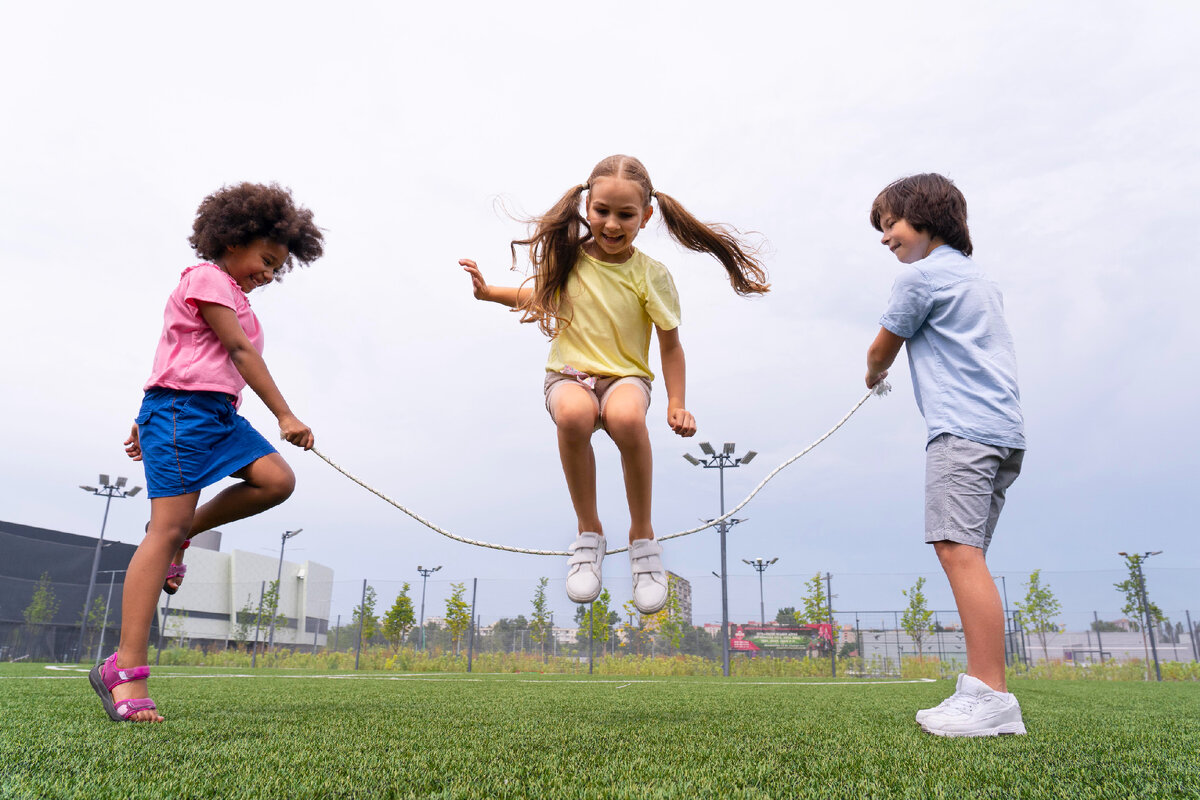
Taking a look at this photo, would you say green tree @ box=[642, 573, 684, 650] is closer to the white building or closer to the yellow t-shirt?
the white building

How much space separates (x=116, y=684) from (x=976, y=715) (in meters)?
3.17

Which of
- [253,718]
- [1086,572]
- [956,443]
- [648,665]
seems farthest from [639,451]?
[1086,572]

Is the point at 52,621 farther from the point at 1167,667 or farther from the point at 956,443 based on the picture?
the point at 1167,667

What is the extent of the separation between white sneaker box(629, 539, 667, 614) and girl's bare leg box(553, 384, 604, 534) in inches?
8.5

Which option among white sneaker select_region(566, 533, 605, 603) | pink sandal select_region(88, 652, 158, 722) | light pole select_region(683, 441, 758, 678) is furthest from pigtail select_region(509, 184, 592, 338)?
light pole select_region(683, 441, 758, 678)

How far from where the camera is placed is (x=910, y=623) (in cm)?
2247

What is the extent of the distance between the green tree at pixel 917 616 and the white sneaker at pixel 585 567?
70.2ft

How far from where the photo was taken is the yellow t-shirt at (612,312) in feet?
11.9

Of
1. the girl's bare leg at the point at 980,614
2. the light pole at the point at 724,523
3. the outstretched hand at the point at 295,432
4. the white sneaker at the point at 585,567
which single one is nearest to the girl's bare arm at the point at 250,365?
the outstretched hand at the point at 295,432

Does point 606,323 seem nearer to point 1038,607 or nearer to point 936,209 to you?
point 936,209

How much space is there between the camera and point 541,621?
896 inches

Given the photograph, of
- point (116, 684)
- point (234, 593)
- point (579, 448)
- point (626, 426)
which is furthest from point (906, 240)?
point (234, 593)

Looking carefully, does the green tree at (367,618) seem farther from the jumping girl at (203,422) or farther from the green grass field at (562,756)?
the jumping girl at (203,422)

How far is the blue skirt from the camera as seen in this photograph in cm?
306
